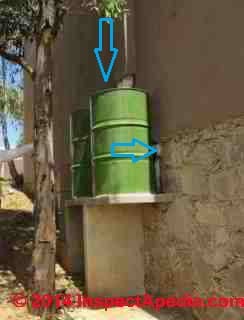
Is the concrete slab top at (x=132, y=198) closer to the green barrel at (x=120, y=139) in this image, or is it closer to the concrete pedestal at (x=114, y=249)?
the green barrel at (x=120, y=139)

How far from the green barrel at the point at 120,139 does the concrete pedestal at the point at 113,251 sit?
53cm

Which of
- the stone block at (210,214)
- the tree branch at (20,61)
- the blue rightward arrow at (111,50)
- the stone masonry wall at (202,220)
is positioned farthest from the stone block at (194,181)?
the blue rightward arrow at (111,50)

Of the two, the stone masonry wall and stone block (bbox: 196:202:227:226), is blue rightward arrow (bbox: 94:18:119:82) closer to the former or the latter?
the stone masonry wall

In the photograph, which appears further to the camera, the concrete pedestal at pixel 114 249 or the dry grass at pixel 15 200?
the dry grass at pixel 15 200

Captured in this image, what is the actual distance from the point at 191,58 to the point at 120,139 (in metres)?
1.06

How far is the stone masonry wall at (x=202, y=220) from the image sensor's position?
3346 millimetres

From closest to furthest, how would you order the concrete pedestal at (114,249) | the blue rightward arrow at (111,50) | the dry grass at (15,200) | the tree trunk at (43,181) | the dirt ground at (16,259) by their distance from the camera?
the tree trunk at (43,181), the dirt ground at (16,259), the concrete pedestal at (114,249), the blue rightward arrow at (111,50), the dry grass at (15,200)

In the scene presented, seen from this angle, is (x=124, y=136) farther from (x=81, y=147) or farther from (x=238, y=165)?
(x=238, y=165)

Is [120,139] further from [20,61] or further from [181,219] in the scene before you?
[20,61]

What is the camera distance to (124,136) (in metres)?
4.13

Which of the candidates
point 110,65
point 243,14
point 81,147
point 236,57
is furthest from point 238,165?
point 110,65

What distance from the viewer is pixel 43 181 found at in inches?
162

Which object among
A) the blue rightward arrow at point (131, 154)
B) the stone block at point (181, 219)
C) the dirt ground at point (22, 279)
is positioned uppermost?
the blue rightward arrow at point (131, 154)

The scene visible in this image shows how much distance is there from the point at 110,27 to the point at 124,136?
7.19 feet
